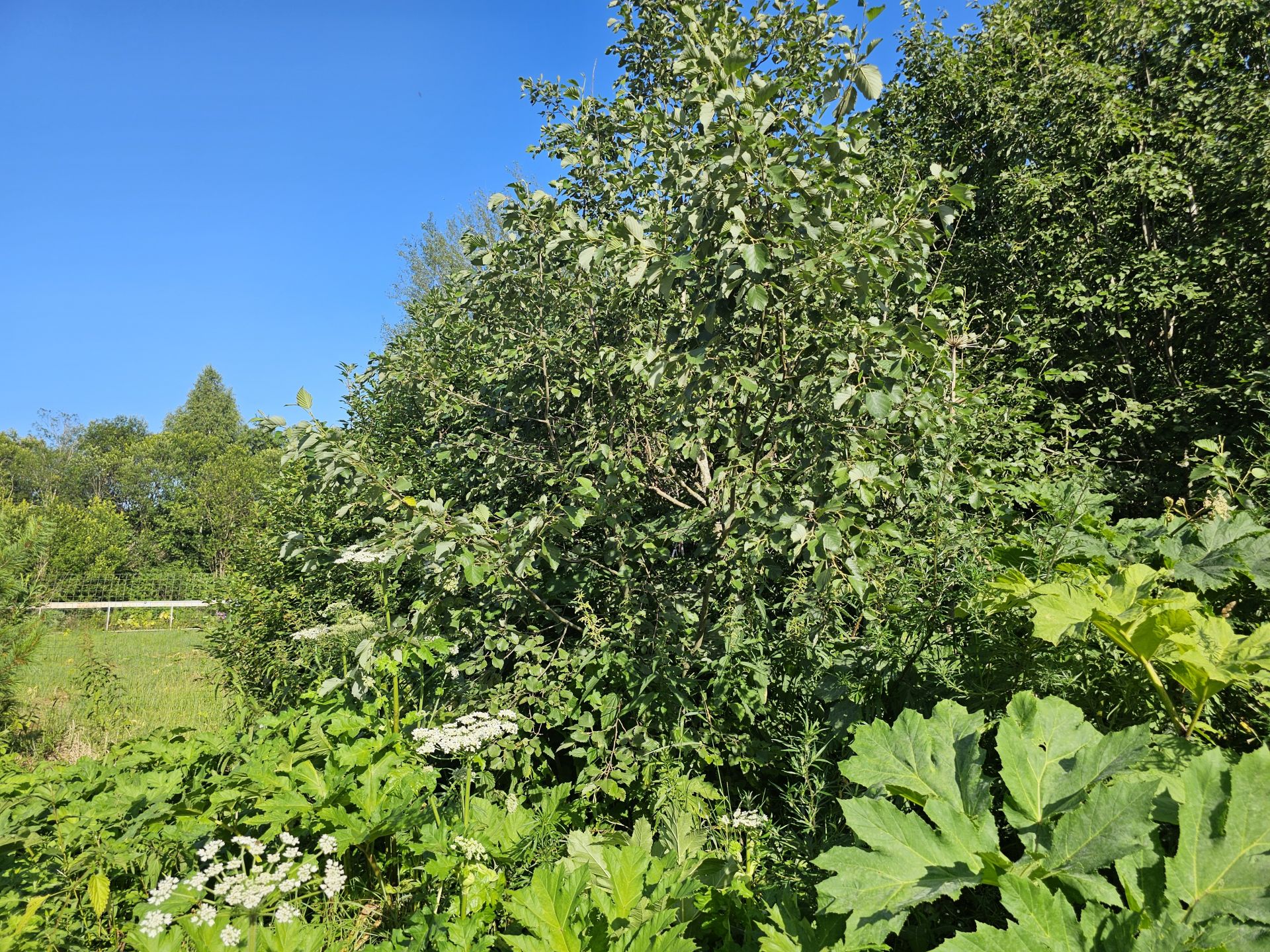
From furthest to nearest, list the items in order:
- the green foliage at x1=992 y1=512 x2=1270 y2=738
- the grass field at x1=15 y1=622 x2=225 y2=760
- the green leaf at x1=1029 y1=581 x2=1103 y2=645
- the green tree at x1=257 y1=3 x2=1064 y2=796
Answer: the grass field at x1=15 y1=622 x2=225 y2=760 < the green tree at x1=257 y1=3 x2=1064 y2=796 < the green leaf at x1=1029 y1=581 x2=1103 y2=645 < the green foliage at x1=992 y1=512 x2=1270 y2=738

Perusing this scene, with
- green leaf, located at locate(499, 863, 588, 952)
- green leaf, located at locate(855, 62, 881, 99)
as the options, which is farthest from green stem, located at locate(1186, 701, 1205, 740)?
green leaf, located at locate(855, 62, 881, 99)

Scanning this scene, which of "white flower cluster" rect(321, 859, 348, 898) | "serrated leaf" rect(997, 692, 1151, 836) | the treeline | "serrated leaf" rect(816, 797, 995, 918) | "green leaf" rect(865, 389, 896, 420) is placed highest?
the treeline

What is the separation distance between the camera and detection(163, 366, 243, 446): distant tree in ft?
144

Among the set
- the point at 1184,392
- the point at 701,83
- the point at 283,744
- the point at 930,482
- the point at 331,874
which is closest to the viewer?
the point at 331,874

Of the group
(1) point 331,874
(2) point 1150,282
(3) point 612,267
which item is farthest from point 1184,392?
(1) point 331,874

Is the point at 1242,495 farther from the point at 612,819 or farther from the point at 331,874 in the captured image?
the point at 331,874

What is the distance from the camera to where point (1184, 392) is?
5109 mm

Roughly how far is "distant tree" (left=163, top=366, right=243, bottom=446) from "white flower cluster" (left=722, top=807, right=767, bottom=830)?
46559mm

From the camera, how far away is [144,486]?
36469mm

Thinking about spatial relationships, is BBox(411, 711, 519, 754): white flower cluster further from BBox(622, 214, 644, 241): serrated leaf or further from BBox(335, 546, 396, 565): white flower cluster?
BBox(622, 214, 644, 241): serrated leaf

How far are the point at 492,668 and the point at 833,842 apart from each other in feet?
5.76

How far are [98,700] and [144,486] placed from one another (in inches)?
1569

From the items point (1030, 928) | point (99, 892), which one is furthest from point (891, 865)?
point (99, 892)

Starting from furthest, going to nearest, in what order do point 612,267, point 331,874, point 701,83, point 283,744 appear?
point 612,267 < point 283,744 < point 701,83 < point 331,874
